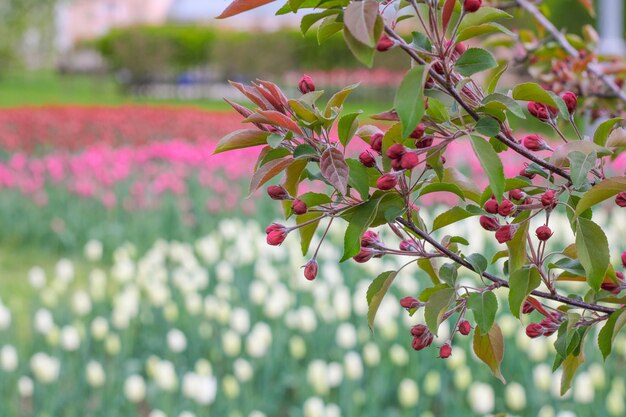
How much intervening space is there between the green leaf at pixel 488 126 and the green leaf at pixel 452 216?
0.46ft

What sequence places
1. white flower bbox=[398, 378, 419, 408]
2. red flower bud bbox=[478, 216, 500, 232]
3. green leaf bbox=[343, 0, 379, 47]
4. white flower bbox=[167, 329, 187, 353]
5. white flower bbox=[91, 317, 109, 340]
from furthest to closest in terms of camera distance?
1. white flower bbox=[91, 317, 109, 340]
2. white flower bbox=[167, 329, 187, 353]
3. white flower bbox=[398, 378, 419, 408]
4. red flower bud bbox=[478, 216, 500, 232]
5. green leaf bbox=[343, 0, 379, 47]

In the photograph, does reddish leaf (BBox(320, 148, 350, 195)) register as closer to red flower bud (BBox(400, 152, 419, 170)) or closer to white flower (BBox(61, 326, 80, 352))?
red flower bud (BBox(400, 152, 419, 170))

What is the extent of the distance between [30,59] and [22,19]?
1027 centimetres

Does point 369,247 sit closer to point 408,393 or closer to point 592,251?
point 592,251

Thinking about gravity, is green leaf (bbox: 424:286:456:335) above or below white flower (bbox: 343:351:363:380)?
above

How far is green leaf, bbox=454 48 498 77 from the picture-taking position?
2.92 feet

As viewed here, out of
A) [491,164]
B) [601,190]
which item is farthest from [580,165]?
[491,164]

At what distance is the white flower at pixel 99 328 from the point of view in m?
3.49

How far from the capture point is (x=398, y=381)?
331cm

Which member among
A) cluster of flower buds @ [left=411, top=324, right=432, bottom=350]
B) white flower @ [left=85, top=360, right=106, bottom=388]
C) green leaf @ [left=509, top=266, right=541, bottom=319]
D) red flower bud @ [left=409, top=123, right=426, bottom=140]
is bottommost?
white flower @ [left=85, top=360, right=106, bottom=388]

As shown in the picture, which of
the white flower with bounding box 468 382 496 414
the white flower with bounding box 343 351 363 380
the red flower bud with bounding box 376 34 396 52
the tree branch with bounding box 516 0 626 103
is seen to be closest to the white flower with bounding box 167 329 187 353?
the white flower with bounding box 343 351 363 380

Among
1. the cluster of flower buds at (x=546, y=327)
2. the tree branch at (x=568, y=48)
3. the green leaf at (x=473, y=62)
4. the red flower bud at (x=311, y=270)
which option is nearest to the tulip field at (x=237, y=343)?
the tree branch at (x=568, y=48)

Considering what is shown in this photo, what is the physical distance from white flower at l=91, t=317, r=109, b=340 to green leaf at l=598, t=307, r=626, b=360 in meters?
2.70

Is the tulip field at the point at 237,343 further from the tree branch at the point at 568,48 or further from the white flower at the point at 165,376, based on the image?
the tree branch at the point at 568,48
